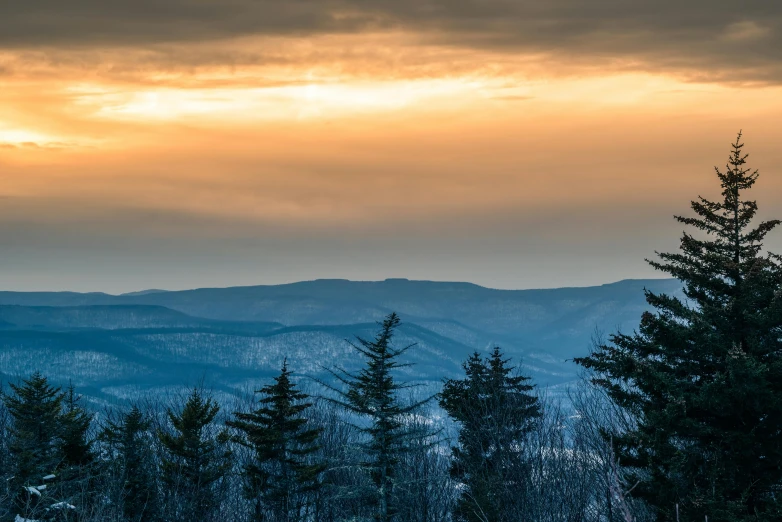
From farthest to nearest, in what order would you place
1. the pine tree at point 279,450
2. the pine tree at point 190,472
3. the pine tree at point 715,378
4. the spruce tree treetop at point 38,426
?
the pine tree at point 190,472 → the pine tree at point 279,450 → the spruce tree treetop at point 38,426 → the pine tree at point 715,378

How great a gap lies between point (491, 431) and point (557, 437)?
62.3ft

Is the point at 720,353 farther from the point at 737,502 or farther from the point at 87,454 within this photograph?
the point at 87,454

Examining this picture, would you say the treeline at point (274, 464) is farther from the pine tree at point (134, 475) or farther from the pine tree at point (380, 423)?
the pine tree at point (380, 423)

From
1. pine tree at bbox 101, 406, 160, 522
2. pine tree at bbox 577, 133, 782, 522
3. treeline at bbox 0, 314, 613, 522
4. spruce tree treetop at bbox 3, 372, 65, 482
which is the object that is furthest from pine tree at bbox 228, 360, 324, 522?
pine tree at bbox 577, 133, 782, 522

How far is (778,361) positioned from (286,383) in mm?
28977

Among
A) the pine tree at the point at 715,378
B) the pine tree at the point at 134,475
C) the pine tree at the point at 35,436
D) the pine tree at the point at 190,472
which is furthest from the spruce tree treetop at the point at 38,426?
the pine tree at the point at 715,378

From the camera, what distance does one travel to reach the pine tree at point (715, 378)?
2098 cm

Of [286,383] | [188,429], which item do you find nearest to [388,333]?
[286,383]

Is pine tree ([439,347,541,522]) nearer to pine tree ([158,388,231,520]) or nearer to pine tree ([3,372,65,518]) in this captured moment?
pine tree ([158,388,231,520])

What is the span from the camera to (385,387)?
108ft

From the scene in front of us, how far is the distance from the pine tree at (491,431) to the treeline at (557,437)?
0.47ft

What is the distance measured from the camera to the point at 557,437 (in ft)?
209

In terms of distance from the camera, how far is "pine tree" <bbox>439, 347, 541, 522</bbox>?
A: 4331 cm

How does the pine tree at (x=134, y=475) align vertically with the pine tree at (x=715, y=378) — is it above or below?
below
